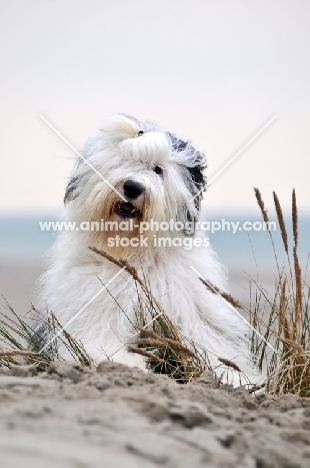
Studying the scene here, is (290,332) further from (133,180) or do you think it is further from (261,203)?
(133,180)

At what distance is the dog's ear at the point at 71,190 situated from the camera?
4.56 m

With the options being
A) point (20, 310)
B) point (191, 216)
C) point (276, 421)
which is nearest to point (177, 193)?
point (191, 216)

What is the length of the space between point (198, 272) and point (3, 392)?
2434 millimetres

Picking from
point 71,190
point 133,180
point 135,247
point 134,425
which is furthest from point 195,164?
point 134,425

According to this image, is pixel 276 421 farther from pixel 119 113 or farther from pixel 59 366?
pixel 119 113

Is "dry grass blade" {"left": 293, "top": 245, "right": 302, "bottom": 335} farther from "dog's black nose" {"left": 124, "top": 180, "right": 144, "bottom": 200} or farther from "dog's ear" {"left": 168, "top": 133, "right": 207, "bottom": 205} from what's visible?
"dog's ear" {"left": 168, "top": 133, "right": 207, "bottom": 205}

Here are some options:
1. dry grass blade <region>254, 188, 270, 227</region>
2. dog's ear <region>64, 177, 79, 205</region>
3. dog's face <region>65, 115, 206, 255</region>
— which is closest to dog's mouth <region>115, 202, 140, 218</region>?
dog's face <region>65, 115, 206, 255</region>

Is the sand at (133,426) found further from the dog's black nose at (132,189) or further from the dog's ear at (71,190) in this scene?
the dog's ear at (71,190)

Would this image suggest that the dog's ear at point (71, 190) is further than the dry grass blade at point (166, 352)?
Yes

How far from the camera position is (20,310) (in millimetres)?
4426

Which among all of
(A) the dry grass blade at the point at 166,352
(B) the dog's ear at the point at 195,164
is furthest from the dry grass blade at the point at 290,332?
(B) the dog's ear at the point at 195,164

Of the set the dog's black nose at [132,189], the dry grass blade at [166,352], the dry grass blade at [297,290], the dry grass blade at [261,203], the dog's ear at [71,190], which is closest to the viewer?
the dry grass blade at [261,203]

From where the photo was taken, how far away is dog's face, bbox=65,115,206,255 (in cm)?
420

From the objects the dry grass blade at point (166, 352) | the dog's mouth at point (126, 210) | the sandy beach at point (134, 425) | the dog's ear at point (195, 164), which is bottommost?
the sandy beach at point (134, 425)
